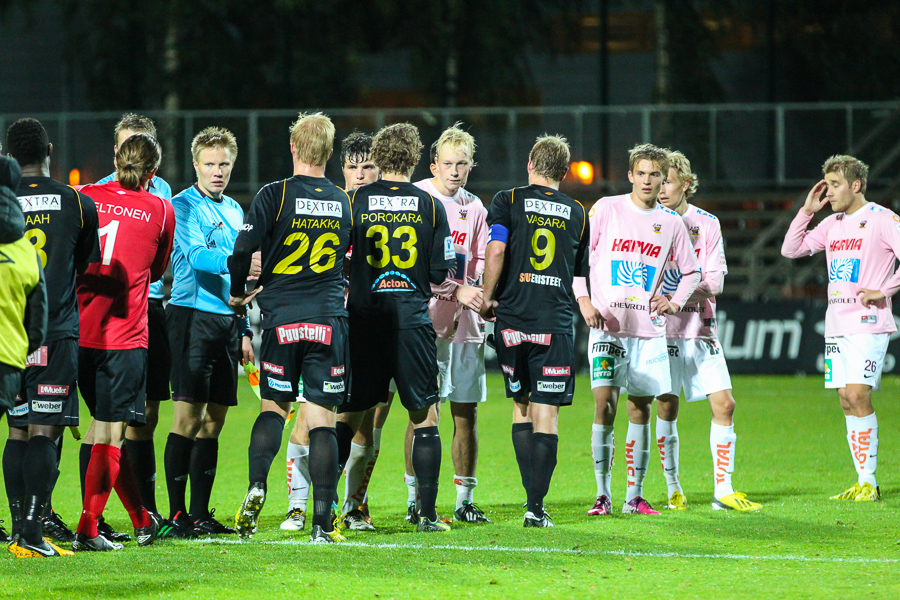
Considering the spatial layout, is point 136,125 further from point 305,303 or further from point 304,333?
point 304,333

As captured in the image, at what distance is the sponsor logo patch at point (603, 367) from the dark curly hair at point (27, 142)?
3.76m

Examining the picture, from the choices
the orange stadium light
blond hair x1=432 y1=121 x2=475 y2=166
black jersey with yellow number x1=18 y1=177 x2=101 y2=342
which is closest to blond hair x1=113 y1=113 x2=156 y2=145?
black jersey with yellow number x1=18 y1=177 x2=101 y2=342

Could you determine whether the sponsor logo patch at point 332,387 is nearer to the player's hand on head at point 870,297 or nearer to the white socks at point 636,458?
the white socks at point 636,458

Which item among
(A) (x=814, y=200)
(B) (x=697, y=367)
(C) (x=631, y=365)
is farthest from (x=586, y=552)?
(A) (x=814, y=200)

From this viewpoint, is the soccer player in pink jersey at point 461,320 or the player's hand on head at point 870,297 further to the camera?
the player's hand on head at point 870,297

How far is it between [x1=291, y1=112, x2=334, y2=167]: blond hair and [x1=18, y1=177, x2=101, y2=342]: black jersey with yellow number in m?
1.18

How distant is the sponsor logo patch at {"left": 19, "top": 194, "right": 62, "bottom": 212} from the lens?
19.5 ft

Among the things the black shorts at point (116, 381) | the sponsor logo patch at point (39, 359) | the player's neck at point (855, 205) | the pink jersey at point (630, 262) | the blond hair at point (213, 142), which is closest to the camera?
the sponsor logo patch at point (39, 359)

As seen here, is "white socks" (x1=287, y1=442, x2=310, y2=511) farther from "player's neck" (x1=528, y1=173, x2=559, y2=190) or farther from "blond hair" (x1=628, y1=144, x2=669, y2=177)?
"blond hair" (x1=628, y1=144, x2=669, y2=177)

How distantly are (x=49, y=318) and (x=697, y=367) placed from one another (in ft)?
14.8

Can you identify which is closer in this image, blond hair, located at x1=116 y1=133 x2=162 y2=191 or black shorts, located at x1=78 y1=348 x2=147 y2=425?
black shorts, located at x1=78 y1=348 x2=147 y2=425

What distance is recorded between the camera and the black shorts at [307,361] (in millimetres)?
6250

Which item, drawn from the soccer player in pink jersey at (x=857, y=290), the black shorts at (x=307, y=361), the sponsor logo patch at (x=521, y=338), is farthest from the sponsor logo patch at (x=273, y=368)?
the soccer player in pink jersey at (x=857, y=290)

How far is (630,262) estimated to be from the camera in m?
7.63
